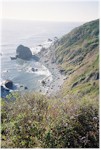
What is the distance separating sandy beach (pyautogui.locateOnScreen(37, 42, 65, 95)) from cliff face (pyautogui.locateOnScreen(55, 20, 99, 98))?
1425 millimetres

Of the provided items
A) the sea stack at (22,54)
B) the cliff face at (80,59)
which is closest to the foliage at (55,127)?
the cliff face at (80,59)

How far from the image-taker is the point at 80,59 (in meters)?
82.1

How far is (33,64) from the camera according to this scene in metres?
90.2

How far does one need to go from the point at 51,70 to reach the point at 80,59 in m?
8.06

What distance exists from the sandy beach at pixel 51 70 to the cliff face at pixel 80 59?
1.42m

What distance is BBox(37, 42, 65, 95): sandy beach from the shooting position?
2576 inches

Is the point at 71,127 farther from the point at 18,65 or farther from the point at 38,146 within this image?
the point at 18,65

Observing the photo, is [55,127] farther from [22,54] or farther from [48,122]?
[22,54]

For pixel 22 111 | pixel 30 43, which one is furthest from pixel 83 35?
pixel 22 111

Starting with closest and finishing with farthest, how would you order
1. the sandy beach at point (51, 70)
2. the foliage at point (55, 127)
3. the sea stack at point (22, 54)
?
1. the foliage at point (55, 127)
2. the sandy beach at point (51, 70)
3. the sea stack at point (22, 54)

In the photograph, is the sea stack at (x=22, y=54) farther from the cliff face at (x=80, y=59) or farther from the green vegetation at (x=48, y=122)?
the green vegetation at (x=48, y=122)

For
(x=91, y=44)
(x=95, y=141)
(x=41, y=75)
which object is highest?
(x=95, y=141)

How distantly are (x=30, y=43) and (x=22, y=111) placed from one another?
12587 cm

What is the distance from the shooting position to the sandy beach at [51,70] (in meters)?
65.4
